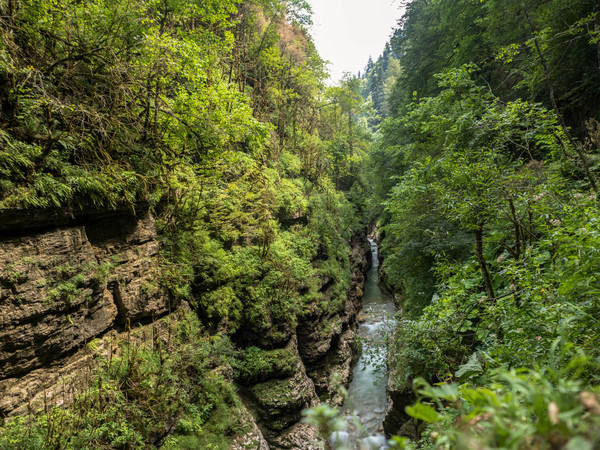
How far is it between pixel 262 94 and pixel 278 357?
11.7 meters

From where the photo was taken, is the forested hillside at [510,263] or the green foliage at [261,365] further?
the green foliage at [261,365]

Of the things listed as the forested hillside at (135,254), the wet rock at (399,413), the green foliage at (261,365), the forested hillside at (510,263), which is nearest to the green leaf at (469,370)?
the forested hillside at (510,263)

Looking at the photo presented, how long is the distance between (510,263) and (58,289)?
6.08m

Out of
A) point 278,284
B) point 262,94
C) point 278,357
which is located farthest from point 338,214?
point 278,357

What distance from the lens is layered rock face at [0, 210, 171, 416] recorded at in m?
3.66

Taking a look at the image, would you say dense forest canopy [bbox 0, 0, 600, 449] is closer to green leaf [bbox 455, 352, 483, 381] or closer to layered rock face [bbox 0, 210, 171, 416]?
green leaf [bbox 455, 352, 483, 381]

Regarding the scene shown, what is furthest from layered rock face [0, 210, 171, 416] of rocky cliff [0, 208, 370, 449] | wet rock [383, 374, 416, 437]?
wet rock [383, 374, 416, 437]

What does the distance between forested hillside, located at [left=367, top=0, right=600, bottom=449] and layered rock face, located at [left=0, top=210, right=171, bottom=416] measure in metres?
4.81

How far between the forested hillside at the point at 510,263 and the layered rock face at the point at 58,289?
4.81 m

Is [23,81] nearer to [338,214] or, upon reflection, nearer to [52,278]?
[52,278]

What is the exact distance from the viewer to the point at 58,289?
4.08 metres

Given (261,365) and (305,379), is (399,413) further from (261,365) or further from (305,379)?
(261,365)

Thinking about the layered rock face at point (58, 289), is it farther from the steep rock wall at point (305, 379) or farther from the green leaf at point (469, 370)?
the green leaf at point (469, 370)

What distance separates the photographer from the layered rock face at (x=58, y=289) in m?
3.66
